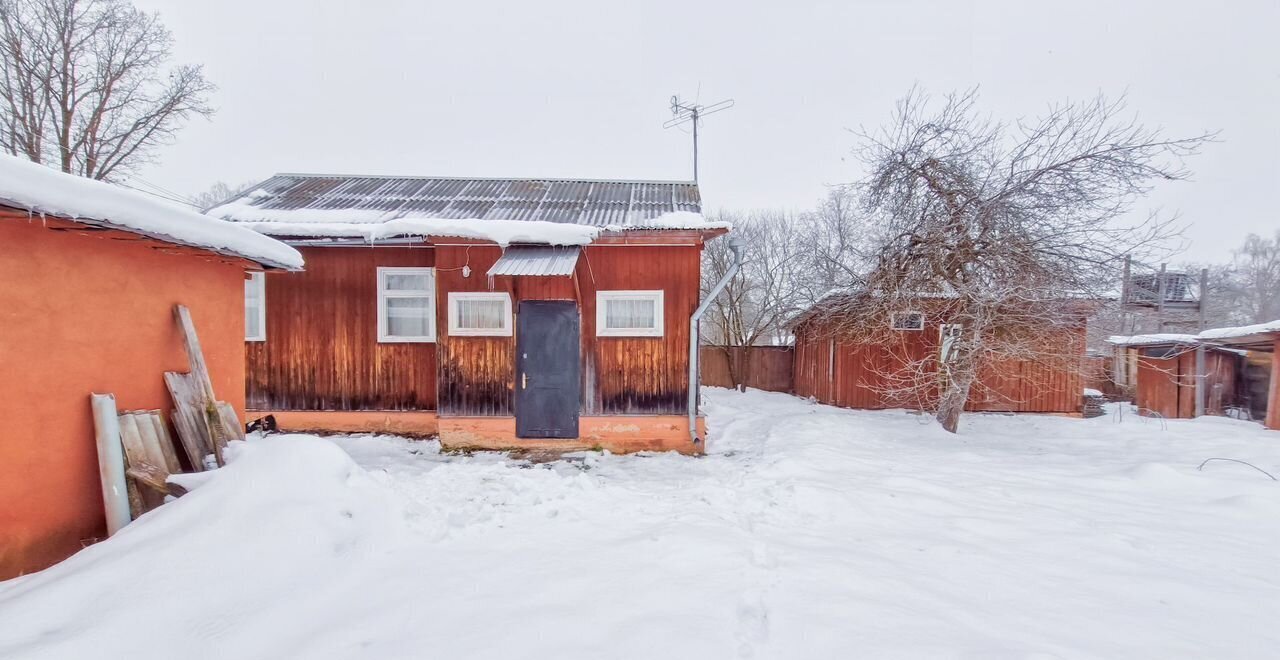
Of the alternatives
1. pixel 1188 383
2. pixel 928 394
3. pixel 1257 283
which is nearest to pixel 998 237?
pixel 928 394

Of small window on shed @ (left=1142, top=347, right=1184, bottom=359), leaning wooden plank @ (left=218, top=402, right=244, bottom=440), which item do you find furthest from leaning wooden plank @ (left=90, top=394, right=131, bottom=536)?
small window on shed @ (left=1142, top=347, right=1184, bottom=359)

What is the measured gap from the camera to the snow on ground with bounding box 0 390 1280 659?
6.66ft

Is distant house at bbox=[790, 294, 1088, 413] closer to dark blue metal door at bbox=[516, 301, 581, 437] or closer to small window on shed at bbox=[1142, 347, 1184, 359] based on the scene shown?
small window on shed at bbox=[1142, 347, 1184, 359]

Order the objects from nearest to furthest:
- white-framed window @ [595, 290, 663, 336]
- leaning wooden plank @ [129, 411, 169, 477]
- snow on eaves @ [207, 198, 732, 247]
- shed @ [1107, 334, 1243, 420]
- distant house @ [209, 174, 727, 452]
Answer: leaning wooden plank @ [129, 411, 169, 477] < snow on eaves @ [207, 198, 732, 247] < distant house @ [209, 174, 727, 452] < white-framed window @ [595, 290, 663, 336] < shed @ [1107, 334, 1243, 420]

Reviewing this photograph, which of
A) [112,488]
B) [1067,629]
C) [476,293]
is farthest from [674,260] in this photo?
[112,488]

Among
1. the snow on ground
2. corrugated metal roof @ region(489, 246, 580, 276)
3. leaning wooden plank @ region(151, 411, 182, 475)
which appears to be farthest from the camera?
corrugated metal roof @ region(489, 246, 580, 276)

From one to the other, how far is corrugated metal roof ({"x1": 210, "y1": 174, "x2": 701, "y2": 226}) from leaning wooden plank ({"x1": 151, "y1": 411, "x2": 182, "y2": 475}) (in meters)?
4.29

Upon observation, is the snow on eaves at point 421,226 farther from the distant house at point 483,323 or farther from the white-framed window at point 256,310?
the white-framed window at point 256,310

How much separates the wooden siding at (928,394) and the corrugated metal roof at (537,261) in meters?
6.82

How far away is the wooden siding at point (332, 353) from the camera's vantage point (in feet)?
22.4

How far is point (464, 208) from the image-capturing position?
7430 mm

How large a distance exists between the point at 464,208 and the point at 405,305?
1.81 metres

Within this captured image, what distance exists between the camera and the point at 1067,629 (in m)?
2.21

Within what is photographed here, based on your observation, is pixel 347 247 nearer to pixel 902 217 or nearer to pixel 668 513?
pixel 668 513
